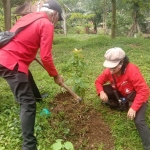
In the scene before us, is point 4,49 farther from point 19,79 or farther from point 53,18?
point 53,18

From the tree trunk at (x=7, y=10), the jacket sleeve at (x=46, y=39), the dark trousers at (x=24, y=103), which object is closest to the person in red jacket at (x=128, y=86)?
the jacket sleeve at (x=46, y=39)

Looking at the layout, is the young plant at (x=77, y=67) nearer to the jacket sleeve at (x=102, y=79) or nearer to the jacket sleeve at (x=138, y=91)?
the jacket sleeve at (x=102, y=79)

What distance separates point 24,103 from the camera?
109 inches

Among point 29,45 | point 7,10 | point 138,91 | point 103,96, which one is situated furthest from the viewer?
point 7,10

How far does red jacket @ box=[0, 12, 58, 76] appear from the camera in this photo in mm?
2791

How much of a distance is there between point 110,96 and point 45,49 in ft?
5.13

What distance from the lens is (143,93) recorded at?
3.26 m

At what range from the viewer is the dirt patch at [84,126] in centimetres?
317

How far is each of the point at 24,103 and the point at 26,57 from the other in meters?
0.56

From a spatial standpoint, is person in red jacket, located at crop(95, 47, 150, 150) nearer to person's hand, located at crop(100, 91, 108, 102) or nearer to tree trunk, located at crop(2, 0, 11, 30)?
person's hand, located at crop(100, 91, 108, 102)

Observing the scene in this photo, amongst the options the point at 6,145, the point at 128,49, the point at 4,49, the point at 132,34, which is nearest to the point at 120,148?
the point at 6,145

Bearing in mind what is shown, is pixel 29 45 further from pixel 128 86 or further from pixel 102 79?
pixel 128 86

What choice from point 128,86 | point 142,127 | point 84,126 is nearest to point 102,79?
point 128,86

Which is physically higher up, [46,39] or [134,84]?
[46,39]
